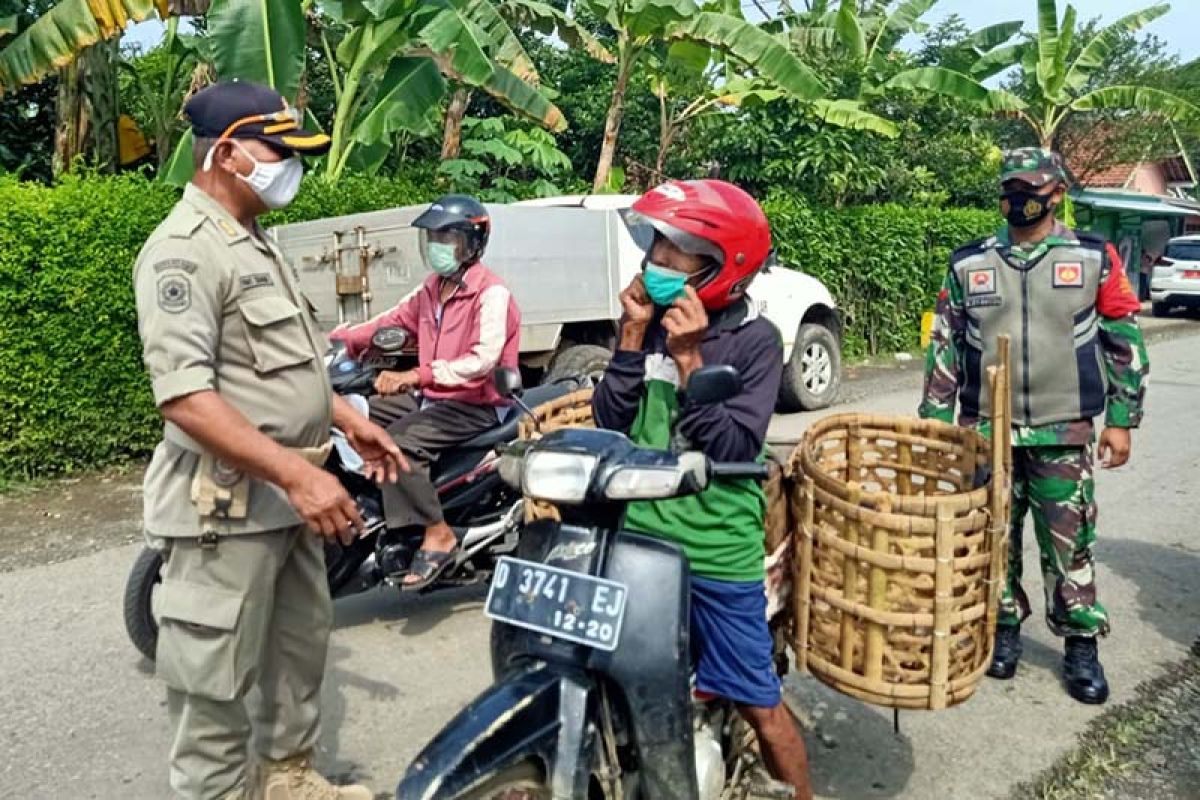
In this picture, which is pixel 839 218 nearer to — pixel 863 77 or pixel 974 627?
pixel 863 77

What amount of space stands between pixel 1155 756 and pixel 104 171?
33.6ft

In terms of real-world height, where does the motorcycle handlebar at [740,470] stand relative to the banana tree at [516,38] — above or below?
below

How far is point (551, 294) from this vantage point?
7.64 m

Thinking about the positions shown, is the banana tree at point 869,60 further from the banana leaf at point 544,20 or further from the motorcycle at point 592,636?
the motorcycle at point 592,636

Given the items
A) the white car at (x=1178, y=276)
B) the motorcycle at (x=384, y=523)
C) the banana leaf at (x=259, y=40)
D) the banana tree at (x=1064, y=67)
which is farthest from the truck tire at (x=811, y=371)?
the white car at (x=1178, y=276)

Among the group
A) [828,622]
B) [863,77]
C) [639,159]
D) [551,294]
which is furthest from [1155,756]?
[639,159]

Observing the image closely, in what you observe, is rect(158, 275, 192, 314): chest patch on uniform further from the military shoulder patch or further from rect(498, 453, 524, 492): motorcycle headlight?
rect(498, 453, 524, 492): motorcycle headlight

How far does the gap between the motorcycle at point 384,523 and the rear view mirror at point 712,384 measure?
1837mm

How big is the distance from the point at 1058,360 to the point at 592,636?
94.0 inches

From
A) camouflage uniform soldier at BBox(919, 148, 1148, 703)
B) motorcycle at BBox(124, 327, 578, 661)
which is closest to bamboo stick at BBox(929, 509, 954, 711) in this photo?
camouflage uniform soldier at BBox(919, 148, 1148, 703)

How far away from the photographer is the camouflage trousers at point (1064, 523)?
365 cm

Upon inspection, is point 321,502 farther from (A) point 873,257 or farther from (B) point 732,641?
(A) point 873,257

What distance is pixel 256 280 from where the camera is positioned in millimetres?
2432

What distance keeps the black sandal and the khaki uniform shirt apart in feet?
5.25
